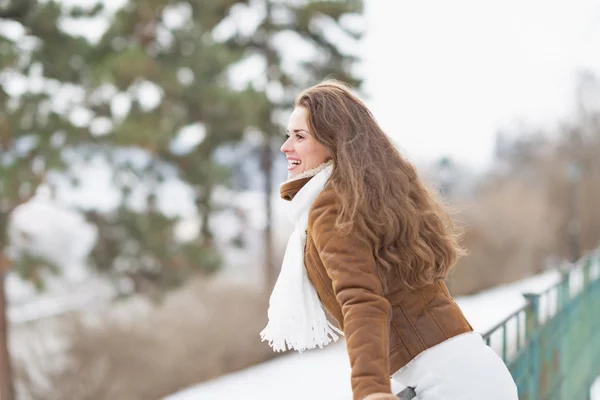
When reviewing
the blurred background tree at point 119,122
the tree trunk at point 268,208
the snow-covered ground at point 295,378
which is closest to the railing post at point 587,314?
the snow-covered ground at point 295,378

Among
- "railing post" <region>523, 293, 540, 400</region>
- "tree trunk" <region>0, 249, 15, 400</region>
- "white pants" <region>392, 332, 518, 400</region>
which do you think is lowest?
"tree trunk" <region>0, 249, 15, 400</region>

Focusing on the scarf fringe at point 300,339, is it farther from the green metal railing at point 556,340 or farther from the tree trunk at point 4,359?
the tree trunk at point 4,359

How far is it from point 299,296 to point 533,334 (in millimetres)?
2088

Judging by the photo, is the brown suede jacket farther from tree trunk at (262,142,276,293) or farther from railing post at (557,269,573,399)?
tree trunk at (262,142,276,293)

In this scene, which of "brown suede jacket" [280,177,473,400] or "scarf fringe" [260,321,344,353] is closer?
"brown suede jacket" [280,177,473,400]

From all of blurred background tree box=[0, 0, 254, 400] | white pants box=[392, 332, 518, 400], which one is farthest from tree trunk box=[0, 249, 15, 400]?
white pants box=[392, 332, 518, 400]

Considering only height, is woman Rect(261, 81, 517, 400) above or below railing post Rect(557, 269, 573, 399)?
above

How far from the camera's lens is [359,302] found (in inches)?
59.6

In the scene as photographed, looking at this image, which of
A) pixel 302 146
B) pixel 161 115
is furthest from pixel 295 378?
pixel 302 146

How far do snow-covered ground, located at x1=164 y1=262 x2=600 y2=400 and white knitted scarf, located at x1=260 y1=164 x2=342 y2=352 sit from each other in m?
8.88

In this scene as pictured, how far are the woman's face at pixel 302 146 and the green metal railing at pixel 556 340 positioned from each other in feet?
3.40

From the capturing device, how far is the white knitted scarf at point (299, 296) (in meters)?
1.74

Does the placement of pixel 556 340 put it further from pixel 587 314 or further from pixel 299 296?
pixel 299 296

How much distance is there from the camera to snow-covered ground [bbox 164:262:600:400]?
11883 millimetres
